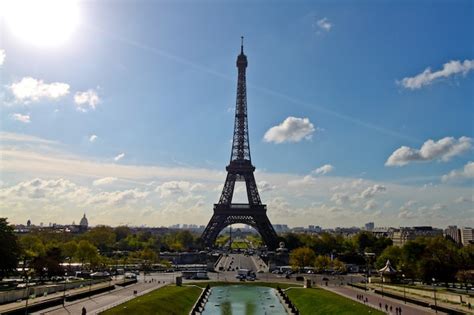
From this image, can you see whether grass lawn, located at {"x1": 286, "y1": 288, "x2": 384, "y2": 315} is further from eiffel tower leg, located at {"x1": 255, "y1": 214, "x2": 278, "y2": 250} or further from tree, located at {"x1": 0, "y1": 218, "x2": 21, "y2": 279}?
eiffel tower leg, located at {"x1": 255, "y1": 214, "x2": 278, "y2": 250}

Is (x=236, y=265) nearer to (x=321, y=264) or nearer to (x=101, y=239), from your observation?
(x=321, y=264)

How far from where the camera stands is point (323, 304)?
1793 inches

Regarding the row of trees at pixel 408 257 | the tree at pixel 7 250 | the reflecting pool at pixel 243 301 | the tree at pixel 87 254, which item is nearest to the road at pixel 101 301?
the reflecting pool at pixel 243 301

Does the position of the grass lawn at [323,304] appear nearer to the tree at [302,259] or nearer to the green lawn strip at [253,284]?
the green lawn strip at [253,284]

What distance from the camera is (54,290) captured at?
165 ft

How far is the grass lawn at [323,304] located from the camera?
133 feet

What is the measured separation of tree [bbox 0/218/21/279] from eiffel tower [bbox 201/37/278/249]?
4754 cm

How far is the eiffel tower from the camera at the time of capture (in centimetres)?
9875

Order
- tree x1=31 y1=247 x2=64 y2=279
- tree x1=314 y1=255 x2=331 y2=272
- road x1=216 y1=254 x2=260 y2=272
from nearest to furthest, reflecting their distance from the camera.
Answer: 1. tree x1=31 y1=247 x2=64 y2=279
2. tree x1=314 y1=255 x2=331 y2=272
3. road x1=216 y1=254 x2=260 y2=272

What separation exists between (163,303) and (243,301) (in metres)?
10.7

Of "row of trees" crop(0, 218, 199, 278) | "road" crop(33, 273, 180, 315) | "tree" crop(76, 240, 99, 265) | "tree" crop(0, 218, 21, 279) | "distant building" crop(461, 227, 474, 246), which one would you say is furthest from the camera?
"distant building" crop(461, 227, 474, 246)

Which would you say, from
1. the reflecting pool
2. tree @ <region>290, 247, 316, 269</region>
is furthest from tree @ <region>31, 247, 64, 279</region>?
tree @ <region>290, 247, 316, 269</region>

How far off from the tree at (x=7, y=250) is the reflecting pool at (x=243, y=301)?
2273 centimetres

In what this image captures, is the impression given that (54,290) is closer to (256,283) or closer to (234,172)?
(256,283)
